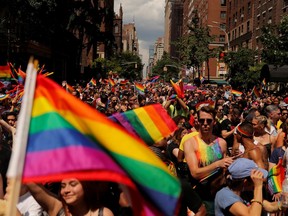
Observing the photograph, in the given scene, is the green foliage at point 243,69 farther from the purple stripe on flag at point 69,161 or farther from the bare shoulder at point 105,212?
the purple stripe on flag at point 69,161

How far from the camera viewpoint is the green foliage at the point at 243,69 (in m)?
40.6

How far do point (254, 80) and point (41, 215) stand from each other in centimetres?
3764

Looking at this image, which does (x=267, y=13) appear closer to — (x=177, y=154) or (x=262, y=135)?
(x=262, y=135)

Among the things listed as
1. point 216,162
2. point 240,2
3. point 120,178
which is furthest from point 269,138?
point 240,2

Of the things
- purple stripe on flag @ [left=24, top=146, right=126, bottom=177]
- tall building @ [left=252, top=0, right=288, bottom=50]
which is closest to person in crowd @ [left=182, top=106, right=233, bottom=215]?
purple stripe on flag @ [left=24, top=146, right=126, bottom=177]

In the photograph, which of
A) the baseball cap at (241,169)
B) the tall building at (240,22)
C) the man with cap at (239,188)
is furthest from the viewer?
the tall building at (240,22)

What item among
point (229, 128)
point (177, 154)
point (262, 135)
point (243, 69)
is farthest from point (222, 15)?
point (177, 154)

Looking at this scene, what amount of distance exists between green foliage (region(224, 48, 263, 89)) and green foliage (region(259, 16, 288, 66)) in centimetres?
1121

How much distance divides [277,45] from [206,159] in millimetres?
24130

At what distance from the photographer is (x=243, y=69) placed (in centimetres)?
4206

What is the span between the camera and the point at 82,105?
2.80 metres

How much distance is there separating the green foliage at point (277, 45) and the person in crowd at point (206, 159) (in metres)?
23.0

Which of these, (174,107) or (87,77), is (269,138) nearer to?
(174,107)

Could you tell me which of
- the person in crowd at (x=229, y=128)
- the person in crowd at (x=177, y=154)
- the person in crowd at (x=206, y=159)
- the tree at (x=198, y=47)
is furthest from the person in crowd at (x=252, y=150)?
the tree at (x=198, y=47)
